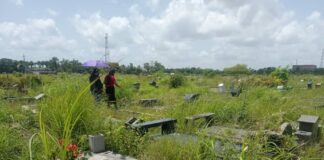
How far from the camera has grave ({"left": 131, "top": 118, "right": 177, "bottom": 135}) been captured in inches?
194

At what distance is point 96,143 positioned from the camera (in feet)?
15.3

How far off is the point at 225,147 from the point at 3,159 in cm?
292

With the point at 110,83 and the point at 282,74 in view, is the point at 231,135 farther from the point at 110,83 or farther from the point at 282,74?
the point at 282,74

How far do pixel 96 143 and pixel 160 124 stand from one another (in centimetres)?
122

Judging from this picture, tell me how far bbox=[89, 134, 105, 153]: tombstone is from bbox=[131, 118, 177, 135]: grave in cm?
58

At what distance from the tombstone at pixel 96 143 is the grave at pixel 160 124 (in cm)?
58

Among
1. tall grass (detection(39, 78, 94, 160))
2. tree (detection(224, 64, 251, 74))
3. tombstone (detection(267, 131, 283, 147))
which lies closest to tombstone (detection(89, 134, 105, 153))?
tall grass (detection(39, 78, 94, 160))

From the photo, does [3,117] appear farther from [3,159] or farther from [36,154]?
[36,154]

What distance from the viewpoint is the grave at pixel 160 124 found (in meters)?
4.93

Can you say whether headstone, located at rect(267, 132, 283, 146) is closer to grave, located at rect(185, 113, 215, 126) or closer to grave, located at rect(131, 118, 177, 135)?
grave, located at rect(185, 113, 215, 126)

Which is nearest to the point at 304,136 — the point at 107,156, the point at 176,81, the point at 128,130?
the point at 128,130

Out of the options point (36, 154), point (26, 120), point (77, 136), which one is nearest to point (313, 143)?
point (77, 136)

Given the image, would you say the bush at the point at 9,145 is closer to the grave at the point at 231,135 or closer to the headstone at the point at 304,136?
the grave at the point at 231,135

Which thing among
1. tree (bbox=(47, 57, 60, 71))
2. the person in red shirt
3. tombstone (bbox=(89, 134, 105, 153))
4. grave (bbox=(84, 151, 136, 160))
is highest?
tree (bbox=(47, 57, 60, 71))
